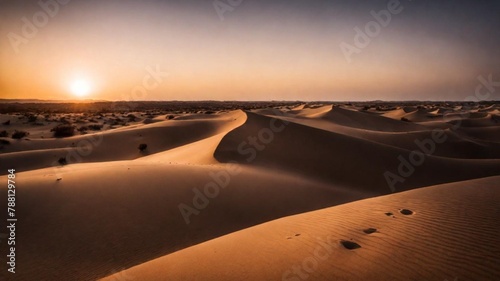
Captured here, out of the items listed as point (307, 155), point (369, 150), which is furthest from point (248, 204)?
point (369, 150)

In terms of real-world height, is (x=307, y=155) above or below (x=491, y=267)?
below

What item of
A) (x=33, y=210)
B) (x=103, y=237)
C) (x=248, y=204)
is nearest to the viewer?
(x=103, y=237)

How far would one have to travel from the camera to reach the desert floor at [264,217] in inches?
124

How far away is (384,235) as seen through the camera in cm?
358

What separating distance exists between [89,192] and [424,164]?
12942 millimetres

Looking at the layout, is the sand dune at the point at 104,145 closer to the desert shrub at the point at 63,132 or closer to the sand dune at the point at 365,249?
the desert shrub at the point at 63,132

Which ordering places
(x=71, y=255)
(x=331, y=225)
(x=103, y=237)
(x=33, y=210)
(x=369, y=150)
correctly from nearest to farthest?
(x=331, y=225) → (x=71, y=255) → (x=103, y=237) → (x=33, y=210) → (x=369, y=150)

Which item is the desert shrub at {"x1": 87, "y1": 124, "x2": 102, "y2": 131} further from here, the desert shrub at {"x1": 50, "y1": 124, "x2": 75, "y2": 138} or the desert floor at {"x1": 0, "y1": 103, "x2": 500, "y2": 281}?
the desert floor at {"x1": 0, "y1": 103, "x2": 500, "y2": 281}

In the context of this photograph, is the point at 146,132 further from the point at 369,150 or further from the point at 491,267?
the point at 491,267
